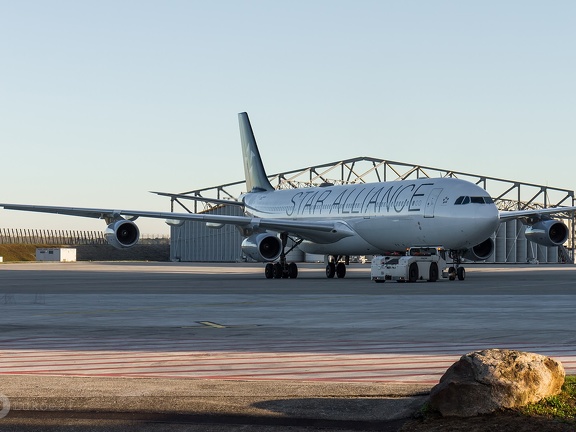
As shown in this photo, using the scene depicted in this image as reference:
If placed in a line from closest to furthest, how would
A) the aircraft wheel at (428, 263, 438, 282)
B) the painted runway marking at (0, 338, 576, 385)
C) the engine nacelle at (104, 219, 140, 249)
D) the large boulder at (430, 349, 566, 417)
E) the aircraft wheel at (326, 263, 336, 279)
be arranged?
1. the large boulder at (430, 349, 566, 417)
2. the painted runway marking at (0, 338, 576, 385)
3. the aircraft wheel at (428, 263, 438, 282)
4. the engine nacelle at (104, 219, 140, 249)
5. the aircraft wheel at (326, 263, 336, 279)

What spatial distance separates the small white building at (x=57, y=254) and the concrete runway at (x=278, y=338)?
281 ft

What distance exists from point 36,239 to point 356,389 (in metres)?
143

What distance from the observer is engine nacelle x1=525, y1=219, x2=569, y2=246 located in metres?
44.0

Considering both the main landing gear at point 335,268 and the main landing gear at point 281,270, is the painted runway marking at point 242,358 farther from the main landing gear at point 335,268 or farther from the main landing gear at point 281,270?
the main landing gear at point 335,268

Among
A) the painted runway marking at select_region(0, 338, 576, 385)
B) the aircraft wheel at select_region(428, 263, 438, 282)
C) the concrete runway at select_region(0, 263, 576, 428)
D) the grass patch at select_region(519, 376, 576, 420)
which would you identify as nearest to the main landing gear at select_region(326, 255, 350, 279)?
the aircraft wheel at select_region(428, 263, 438, 282)

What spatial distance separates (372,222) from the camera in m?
42.5

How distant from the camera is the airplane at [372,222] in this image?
39219mm

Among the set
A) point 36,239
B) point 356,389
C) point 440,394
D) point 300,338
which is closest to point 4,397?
point 356,389

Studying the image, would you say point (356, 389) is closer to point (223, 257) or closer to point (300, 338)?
point (300, 338)

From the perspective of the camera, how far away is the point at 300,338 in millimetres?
14422

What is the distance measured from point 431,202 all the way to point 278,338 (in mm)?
26117

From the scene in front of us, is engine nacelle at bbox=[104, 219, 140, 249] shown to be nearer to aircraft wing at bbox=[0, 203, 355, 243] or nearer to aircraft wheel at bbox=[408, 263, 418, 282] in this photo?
aircraft wing at bbox=[0, 203, 355, 243]

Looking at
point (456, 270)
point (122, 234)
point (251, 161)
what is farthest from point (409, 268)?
point (251, 161)

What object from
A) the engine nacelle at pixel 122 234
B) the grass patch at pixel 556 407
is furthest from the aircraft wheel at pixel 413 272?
the grass patch at pixel 556 407
